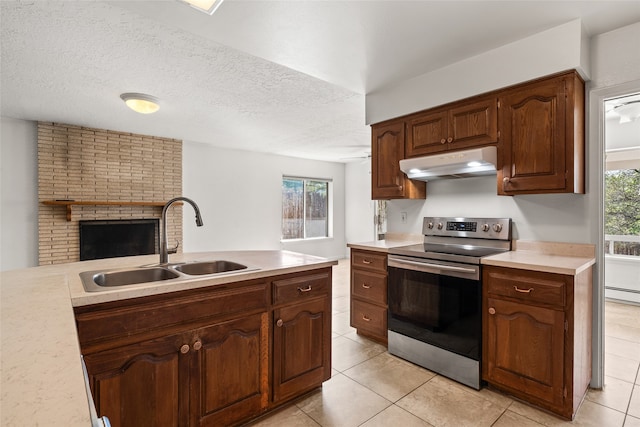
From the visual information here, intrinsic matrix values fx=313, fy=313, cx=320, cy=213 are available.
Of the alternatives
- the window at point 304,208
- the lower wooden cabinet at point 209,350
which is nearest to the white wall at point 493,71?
the lower wooden cabinet at point 209,350

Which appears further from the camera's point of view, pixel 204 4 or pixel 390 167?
pixel 390 167

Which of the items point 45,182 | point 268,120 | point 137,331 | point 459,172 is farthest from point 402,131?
point 45,182

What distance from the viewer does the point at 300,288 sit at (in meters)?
1.91

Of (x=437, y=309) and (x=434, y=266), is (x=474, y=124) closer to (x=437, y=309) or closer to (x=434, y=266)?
(x=434, y=266)

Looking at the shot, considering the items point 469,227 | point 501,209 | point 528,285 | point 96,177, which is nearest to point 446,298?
point 528,285

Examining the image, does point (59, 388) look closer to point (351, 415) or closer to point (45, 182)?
point (351, 415)

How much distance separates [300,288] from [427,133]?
1825 mm

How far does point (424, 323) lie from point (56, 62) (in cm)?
362

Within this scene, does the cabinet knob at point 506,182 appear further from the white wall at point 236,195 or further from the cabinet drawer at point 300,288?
the white wall at point 236,195

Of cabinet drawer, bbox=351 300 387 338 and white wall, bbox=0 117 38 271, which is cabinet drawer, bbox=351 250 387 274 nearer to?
cabinet drawer, bbox=351 300 387 338

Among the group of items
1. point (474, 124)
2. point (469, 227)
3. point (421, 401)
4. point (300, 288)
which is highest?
point (474, 124)

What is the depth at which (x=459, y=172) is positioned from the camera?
261 centimetres

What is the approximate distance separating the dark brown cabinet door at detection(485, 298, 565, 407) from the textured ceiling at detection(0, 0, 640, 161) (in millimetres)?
1840

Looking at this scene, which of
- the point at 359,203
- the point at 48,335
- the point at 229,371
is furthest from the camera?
the point at 359,203
